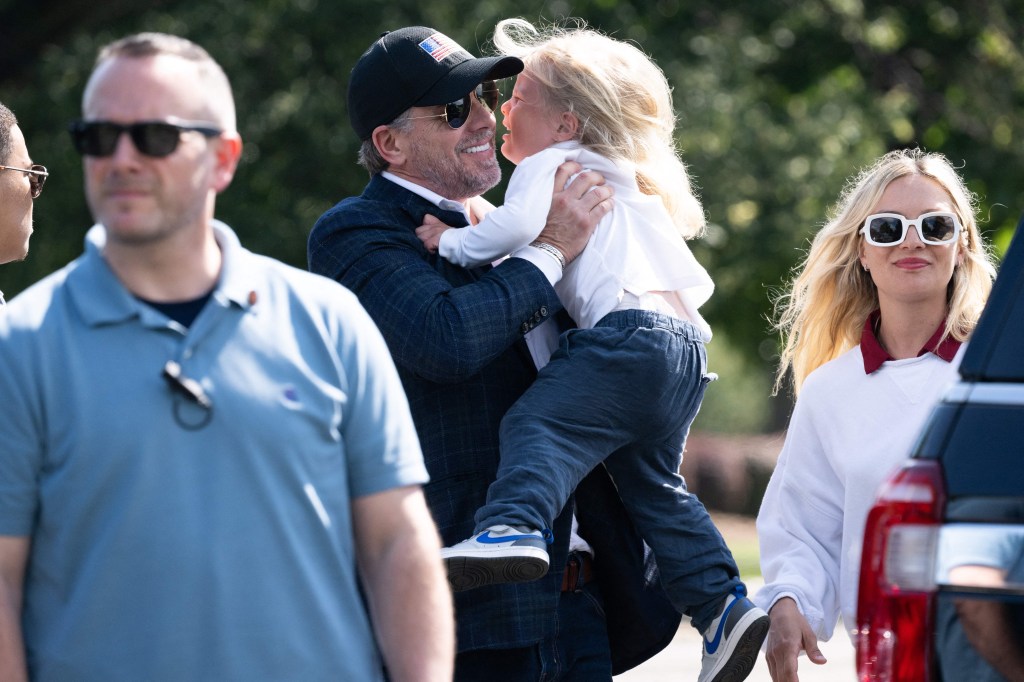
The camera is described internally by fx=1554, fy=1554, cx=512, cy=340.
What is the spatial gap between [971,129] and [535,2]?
18.8 feet

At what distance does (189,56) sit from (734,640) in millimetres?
2109

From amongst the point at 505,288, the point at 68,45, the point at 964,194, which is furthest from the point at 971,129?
the point at 505,288

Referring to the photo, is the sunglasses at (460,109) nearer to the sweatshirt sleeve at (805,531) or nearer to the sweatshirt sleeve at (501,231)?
the sweatshirt sleeve at (501,231)

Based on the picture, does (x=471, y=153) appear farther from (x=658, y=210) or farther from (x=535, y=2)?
(x=535, y=2)

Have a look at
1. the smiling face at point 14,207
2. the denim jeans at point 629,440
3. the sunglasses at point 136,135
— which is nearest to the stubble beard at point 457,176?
the denim jeans at point 629,440

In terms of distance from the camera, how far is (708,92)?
555 inches

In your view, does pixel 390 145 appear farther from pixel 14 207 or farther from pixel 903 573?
pixel 903 573

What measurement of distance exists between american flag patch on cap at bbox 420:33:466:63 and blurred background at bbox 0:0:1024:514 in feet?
23.2

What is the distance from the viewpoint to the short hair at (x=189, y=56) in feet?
8.23

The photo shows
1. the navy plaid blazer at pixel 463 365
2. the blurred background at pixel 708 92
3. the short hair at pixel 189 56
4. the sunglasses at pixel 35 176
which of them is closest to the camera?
the short hair at pixel 189 56

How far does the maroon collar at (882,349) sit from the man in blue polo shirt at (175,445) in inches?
72.7

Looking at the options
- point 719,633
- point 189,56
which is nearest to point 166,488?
point 189,56

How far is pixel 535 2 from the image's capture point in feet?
45.2

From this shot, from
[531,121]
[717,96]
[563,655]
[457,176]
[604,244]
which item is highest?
[531,121]
